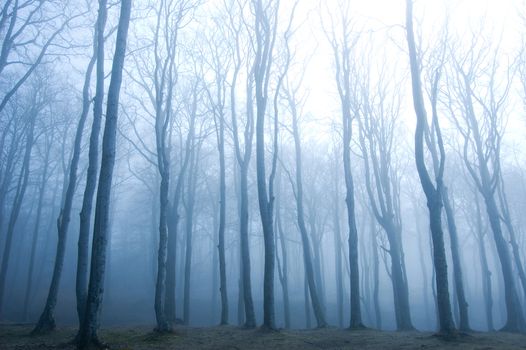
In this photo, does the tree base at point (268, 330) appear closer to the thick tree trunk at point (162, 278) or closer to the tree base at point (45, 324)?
the thick tree trunk at point (162, 278)

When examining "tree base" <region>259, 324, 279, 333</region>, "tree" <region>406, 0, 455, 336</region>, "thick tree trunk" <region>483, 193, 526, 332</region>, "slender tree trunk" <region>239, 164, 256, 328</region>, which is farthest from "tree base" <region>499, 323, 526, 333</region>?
"slender tree trunk" <region>239, 164, 256, 328</region>

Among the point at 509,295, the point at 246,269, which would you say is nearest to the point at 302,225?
the point at 246,269

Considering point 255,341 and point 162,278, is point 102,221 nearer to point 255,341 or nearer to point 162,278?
point 162,278

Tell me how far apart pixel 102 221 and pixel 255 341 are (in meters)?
4.97

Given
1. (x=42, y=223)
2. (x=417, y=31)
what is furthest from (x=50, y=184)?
(x=417, y=31)

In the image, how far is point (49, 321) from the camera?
1155cm

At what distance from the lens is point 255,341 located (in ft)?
32.5

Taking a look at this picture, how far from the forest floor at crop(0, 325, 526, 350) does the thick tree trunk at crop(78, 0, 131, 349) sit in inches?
35.1

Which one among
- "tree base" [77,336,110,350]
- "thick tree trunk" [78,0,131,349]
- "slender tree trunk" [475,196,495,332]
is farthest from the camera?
"slender tree trunk" [475,196,495,332]

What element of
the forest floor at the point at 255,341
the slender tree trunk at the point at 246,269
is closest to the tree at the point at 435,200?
the forest floor at the point at 255,341

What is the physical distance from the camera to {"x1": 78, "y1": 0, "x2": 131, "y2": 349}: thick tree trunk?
757 cm

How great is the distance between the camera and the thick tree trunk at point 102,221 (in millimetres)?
7566

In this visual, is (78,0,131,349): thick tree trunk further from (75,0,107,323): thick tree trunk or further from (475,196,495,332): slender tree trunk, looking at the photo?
(475,196,495,332): slender tree trunk

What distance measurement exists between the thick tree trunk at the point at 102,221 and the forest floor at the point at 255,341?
35.1 inches
